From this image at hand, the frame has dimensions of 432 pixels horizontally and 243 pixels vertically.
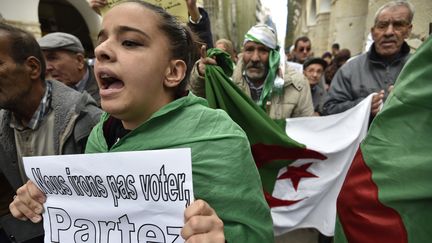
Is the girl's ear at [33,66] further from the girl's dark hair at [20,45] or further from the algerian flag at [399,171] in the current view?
the algerian flag at [399,171]

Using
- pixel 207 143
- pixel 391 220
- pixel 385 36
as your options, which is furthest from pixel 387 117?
pixel 385 36

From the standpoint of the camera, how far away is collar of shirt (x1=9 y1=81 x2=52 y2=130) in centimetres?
154

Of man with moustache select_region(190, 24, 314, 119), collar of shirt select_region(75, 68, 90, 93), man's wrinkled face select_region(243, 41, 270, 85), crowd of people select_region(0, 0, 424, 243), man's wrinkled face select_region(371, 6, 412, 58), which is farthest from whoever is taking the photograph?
man's wrinkled face select_region(243, 41, 270, 85)

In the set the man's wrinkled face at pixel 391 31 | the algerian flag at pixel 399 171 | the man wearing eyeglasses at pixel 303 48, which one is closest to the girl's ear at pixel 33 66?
the algerian flag at pixel 399 171

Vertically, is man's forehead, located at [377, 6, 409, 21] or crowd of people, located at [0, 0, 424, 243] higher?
man's forehead, located at [377, 6, 409, 21]

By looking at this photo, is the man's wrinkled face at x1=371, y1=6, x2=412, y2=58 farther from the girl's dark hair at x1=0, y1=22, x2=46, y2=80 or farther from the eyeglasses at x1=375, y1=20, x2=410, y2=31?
the girl's dark hair at x1=0, y1=22, x2=46, y2=80

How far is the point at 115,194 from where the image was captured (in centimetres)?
104

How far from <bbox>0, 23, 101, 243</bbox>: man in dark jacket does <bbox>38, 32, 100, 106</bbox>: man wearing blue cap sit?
3.33 ft

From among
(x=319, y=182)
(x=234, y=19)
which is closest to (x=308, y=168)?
(x=319, y=182)

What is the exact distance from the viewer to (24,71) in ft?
4.95

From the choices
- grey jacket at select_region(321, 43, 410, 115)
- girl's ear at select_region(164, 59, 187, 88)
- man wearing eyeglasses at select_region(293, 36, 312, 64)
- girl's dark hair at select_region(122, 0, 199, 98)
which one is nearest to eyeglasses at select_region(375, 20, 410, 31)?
grey jacket at select_region(321, 43, 410, 115)

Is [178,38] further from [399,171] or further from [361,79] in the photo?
[361,79]

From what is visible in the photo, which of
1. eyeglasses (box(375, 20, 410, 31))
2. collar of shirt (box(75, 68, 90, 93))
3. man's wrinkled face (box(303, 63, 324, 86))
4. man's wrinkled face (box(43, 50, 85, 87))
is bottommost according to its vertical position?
man's wrinkled face (box(303, 63, 324, 86))

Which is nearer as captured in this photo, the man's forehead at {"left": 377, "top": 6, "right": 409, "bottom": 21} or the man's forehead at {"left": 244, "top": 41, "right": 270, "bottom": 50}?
the man's forehead at {"left": 377, "top": 6, "right": 409, "bottom": 21}
